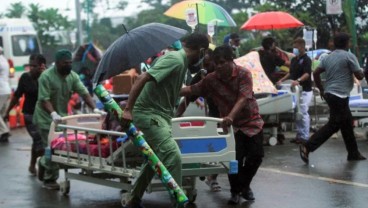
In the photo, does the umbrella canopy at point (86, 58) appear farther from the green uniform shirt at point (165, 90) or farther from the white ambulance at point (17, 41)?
the green uniform shirt at point (165, 90)

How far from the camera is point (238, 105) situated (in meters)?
8.18

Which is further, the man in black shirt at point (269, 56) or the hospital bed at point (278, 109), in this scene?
the man in black shirt at point (269, 56)

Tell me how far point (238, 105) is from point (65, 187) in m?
2.57

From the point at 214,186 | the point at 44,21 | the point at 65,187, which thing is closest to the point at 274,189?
the point at 214,186

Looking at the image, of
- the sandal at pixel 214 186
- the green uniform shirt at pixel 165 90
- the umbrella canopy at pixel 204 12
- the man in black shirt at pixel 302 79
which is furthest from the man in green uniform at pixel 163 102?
A: the man in black shirt at pixel 302 79

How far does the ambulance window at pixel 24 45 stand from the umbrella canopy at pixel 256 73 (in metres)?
Result: 18.1

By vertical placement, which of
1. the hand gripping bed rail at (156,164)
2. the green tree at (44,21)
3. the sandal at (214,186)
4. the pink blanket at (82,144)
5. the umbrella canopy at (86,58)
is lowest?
the green tree at (44,21)

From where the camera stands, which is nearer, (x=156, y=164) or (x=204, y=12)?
(x=156, y=164)

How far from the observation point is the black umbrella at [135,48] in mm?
8289

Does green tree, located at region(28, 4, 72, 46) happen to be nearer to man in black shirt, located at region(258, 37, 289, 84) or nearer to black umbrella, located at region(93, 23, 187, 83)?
man in black shirt, located at region(258, 37, 289, 84)

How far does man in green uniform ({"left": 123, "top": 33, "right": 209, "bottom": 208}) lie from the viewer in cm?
730

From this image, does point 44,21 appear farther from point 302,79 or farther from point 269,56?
point 302,79

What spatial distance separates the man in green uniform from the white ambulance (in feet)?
72.2

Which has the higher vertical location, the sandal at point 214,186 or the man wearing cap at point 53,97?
the man wearing cap at point 53,97
